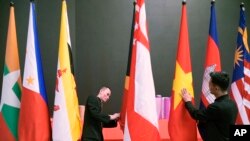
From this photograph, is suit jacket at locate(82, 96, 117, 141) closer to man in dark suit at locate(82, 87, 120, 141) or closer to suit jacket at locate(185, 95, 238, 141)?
man in dark suit at locate(82, 87, 120, 141)

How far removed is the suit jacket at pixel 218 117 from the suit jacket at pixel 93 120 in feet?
2.69

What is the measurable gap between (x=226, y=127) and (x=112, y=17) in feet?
6.70

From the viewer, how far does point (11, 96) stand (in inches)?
113

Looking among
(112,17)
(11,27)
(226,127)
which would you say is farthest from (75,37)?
(226,127)

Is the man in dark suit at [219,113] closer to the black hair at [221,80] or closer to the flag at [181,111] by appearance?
the black hair at [221,80]

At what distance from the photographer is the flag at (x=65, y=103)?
276 cm

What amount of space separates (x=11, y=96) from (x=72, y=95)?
554mm

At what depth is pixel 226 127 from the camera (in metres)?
2.35

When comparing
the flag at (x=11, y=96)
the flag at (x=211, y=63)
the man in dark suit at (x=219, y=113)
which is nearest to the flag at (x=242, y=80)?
the flag at (x=211, y=63)

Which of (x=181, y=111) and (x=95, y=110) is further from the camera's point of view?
(x=95, y=110)

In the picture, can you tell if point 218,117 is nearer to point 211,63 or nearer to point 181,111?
point 181,111

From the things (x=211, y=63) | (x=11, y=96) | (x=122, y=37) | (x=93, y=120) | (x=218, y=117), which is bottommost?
(x=93, y=120)

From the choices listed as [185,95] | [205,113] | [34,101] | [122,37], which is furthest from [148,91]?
[122,37]

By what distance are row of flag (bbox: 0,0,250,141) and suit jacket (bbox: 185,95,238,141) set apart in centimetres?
26
